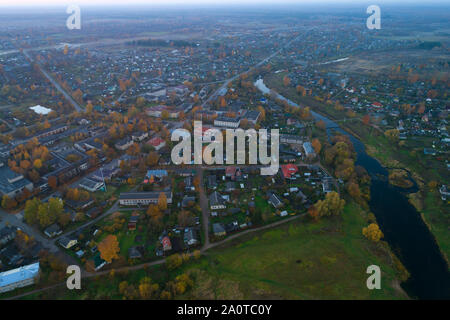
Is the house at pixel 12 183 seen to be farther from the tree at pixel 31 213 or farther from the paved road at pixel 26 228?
the tree at pixel 31 213

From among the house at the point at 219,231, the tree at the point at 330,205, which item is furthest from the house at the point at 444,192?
the house at the point at 219,231

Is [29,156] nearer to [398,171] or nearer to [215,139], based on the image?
[215,139]

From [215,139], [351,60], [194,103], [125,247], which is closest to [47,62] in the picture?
[194,103]

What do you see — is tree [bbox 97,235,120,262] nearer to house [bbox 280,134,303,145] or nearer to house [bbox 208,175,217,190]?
house [bbox 208,175,217,190]

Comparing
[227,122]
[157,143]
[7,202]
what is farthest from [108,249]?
[227,122]

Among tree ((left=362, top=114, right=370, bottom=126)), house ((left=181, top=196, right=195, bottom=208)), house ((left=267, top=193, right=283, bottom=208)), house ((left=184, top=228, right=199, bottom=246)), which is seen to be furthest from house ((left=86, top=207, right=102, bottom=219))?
tree ((left=362, top=114, right=370, bottom=126))

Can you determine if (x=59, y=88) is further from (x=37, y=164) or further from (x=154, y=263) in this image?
(x=154, y=263)
